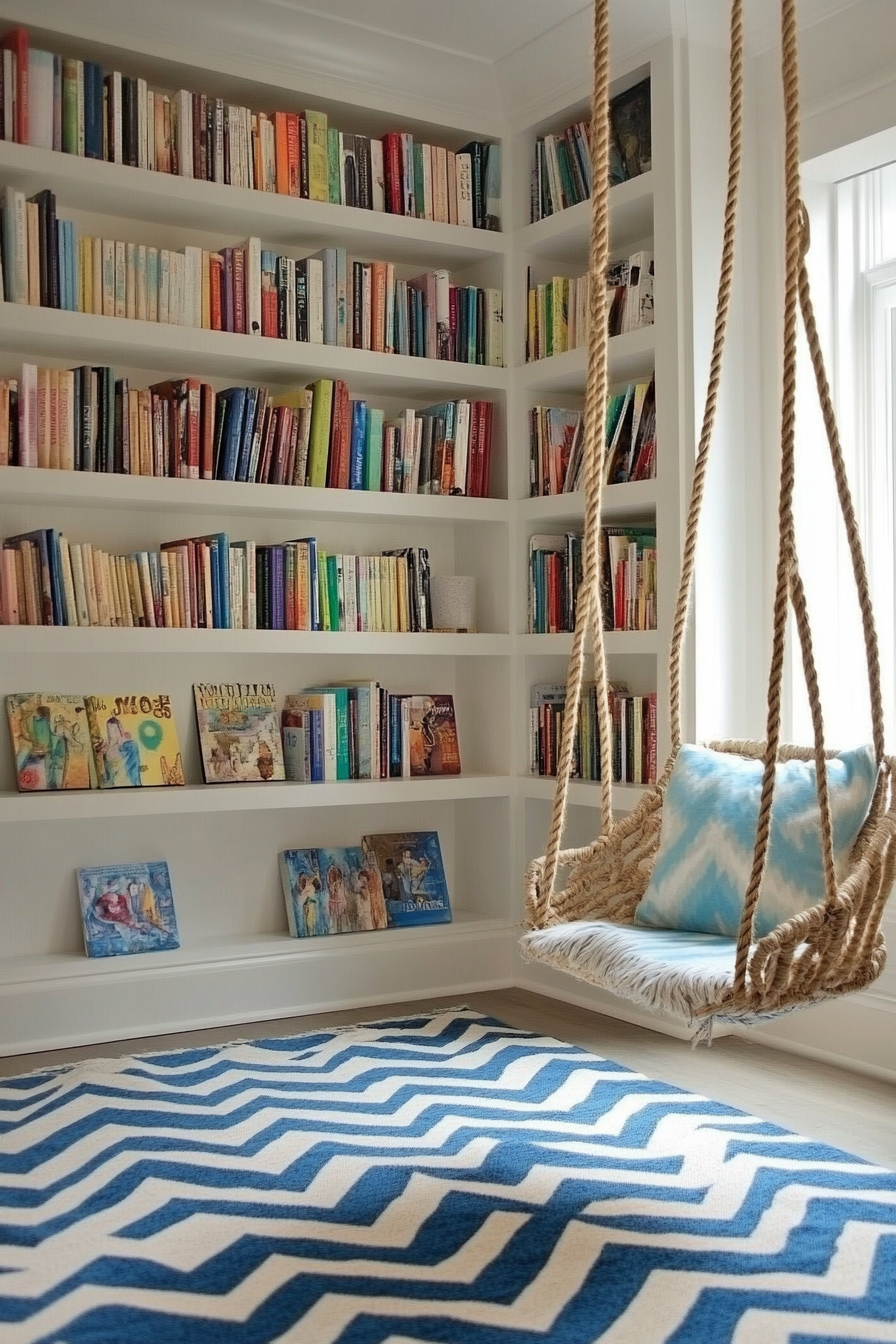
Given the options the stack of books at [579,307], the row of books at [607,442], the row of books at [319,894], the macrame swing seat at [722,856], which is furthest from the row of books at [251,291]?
the row of books at [319,894]

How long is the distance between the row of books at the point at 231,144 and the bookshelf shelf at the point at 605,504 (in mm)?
843

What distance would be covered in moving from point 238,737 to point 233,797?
225 mm

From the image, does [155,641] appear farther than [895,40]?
Yes

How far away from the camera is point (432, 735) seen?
12.9 feet

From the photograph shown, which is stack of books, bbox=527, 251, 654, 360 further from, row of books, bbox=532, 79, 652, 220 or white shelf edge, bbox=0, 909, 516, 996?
white shelf edge, bbox=0, 909, 516, 996

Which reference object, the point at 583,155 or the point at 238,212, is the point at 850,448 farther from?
the point at 238,212

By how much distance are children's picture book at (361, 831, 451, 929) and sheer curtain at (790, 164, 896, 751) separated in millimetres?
1144

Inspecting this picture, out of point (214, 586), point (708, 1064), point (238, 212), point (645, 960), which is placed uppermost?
point (238, 212)

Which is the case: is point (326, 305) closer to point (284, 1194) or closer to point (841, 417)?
point (841, 417)

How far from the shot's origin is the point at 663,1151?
8.41ft

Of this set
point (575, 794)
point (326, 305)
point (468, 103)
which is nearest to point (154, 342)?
point (326, 305)

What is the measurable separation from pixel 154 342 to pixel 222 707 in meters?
0.96

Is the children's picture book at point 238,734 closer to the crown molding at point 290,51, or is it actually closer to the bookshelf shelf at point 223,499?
the bookshelf shelf at point 223,499

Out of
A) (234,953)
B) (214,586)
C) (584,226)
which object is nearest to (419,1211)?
(234,953)
